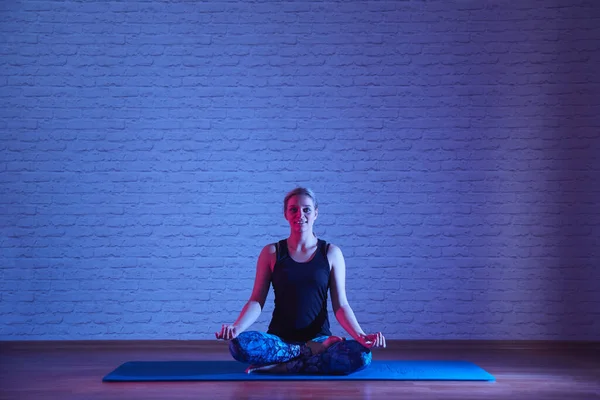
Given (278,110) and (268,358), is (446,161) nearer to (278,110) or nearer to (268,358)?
(278,110)

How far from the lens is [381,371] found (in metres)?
3.53

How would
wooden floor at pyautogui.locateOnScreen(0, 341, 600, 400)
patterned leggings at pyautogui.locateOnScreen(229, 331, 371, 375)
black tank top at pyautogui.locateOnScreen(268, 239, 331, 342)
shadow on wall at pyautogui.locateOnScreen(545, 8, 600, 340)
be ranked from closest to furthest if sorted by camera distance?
wooden floor at pyautogui.locateOnScreen(0, 341, 600, 400) → patterned leggings at pyautogui.locateOnScreen(229, 331, 371, 375) → black tank top at pyautogui.locateOnScreen(268, 239, 331, 342) → shadow on wall at pyautogui.locateOnScreen(545, 8, 600, 340)

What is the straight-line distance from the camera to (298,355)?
3416 millimetres

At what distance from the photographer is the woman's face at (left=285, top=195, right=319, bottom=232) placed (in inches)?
139

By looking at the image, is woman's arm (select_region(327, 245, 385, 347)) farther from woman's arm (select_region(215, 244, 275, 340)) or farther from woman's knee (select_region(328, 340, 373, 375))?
woman's arm (select_region(215, 244, 275, 340))

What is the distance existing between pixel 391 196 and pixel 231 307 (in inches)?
53.4

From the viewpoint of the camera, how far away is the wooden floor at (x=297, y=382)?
301 cm

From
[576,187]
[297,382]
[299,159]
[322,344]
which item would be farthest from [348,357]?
[576,187]

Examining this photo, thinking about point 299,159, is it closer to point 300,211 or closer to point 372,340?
point 300,211

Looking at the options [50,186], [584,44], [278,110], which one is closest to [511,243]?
[584,44]

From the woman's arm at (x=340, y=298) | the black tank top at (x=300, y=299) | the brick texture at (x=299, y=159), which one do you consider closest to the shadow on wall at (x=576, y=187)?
the brick texture at (x=299, y=159)

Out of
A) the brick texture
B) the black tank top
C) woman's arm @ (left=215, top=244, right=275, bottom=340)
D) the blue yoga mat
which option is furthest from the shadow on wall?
woman's arm @ (left=215, top=244, right=275, bottom=340)

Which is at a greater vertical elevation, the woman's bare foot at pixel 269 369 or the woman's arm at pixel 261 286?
the woman's arm at pixel 261 286

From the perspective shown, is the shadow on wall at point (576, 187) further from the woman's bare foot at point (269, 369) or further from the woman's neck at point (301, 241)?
the woman's bare foot at point (269, 369)
